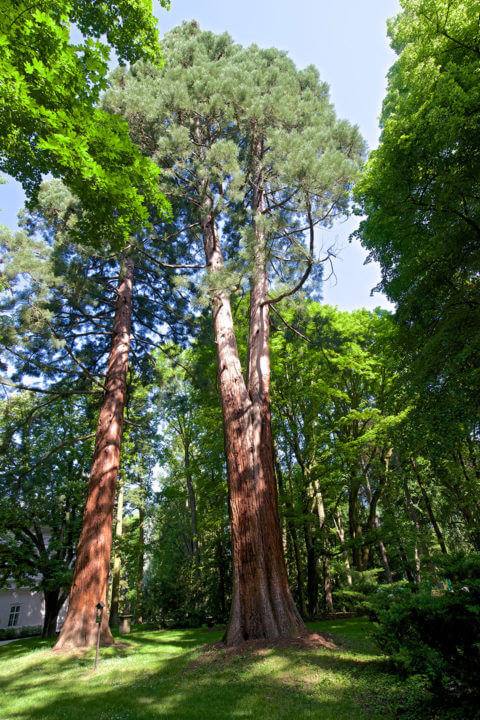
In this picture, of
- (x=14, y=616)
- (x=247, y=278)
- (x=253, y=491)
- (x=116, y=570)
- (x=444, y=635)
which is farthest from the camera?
(x=14, y=616)

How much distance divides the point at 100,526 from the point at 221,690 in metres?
4.77

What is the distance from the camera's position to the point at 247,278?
6980 mm

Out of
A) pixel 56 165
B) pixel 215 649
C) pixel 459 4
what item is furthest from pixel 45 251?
pixel 459 4

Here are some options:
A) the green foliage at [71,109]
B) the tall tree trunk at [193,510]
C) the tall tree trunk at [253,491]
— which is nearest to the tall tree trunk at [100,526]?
the tall tree trunk at [253,491]

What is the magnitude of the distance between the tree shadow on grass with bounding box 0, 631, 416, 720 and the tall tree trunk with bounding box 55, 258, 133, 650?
1432 mm

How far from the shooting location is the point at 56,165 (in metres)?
4.88

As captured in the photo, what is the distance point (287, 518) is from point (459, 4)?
538 inches

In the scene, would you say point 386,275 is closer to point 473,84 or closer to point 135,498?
point 473,84

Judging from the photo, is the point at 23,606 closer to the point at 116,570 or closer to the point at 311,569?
the point at 116,570

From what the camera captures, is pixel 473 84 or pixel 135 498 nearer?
pixel 473 84

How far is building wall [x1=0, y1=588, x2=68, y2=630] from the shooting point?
2133 centimetres

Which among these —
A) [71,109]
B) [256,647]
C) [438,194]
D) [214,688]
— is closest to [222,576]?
[256,647]

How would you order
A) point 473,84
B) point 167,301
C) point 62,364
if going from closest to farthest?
1. point 473,84
2. point 62,364
3. point 167,301

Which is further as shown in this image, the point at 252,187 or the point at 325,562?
the point at 325,562
